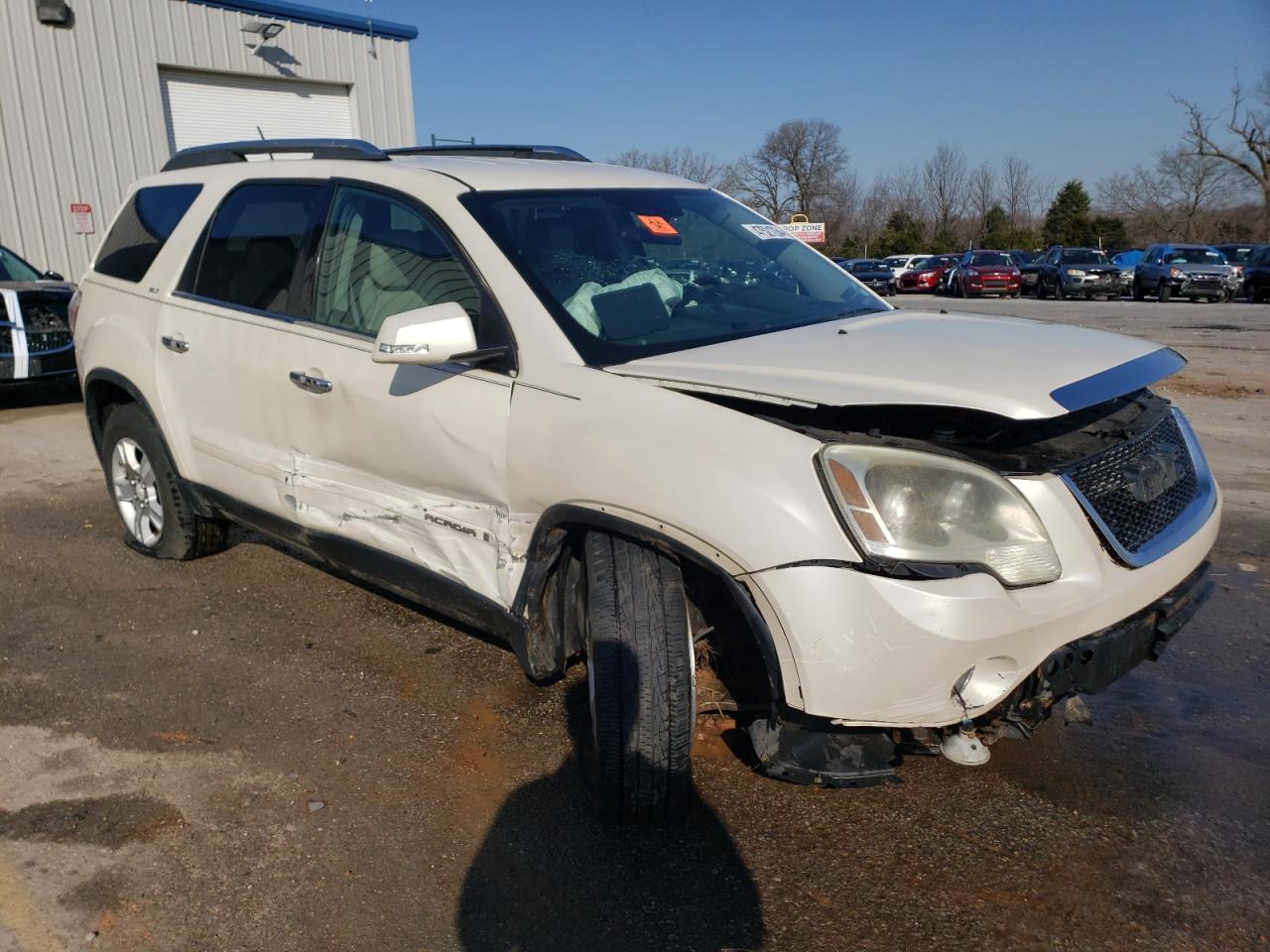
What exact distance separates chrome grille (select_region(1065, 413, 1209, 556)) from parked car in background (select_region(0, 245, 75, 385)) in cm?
978

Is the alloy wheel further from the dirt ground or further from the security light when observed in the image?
the security light

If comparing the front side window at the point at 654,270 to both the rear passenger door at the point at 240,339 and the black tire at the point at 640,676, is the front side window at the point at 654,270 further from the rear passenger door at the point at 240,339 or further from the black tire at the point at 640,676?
the rear passenger door at the point at 240,339

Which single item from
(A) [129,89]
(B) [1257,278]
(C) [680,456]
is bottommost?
(B) [1257,278]

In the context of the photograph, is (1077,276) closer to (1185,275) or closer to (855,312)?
(1185,275)

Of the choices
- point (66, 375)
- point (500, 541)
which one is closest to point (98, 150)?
point (66, 375)

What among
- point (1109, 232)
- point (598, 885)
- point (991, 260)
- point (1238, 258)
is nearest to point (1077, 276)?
point (991, 260)

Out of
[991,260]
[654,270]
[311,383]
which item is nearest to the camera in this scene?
[654,270]

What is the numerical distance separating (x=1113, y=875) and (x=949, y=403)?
134cm

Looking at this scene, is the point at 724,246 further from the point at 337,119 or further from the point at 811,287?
the point at 337,119

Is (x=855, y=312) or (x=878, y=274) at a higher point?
(x=855, y=312)

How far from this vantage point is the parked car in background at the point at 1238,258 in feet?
87.9

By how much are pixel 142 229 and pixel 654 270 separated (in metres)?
2.84

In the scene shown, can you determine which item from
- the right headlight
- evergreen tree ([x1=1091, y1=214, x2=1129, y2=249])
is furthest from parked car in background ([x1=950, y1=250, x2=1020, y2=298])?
the right headlight

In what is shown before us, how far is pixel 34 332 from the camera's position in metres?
10.2
